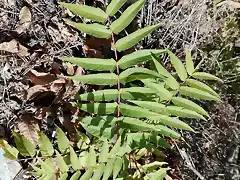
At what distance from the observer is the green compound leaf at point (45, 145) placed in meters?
1.52

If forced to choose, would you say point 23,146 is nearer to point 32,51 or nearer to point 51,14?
point 32,51

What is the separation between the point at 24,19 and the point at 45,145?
1.81ft

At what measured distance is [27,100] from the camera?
1.81 m

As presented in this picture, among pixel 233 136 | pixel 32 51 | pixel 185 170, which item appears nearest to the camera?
pixel 32 51

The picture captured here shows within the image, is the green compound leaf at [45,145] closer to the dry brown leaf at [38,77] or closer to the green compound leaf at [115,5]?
the dry brown leaf at [38,77]

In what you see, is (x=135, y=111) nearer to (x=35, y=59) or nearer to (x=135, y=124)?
(x=135, y=124)

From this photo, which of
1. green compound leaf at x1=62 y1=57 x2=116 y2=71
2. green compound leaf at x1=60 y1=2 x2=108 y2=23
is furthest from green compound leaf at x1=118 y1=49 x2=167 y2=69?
green compound leaf at x1=60 y1=2 x2=108 y2=23

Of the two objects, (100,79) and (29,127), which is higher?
(100,79)

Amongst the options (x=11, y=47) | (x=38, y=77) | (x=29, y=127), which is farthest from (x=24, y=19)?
(x=29, y=127)

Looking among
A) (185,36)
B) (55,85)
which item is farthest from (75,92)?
(185,36)

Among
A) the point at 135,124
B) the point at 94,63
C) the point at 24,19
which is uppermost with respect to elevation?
the point at 24,19

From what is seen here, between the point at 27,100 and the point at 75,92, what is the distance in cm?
21

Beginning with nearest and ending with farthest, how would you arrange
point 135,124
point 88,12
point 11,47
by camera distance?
point 88,12
point 135,124
point 11,47

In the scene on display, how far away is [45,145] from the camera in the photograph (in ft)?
5.04
